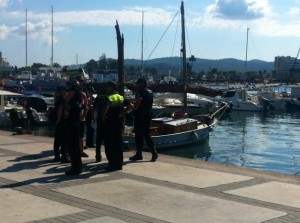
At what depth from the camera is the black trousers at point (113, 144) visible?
10227mm

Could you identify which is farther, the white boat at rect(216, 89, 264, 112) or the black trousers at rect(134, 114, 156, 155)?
the white boat at rect(216, 89, 264, 112)

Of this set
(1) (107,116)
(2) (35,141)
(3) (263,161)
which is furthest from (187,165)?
(3) (263,161)

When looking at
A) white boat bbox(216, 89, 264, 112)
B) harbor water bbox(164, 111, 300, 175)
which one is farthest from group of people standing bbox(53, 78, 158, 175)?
white boat bbox(216, 89, 264, 112)

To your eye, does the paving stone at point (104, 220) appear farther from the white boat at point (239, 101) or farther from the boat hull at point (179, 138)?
the white boat at point (239, 101)

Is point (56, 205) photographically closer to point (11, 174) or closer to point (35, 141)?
point (11, 174)

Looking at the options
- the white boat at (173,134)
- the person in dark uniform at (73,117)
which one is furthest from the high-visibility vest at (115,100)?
the white boat at (173,134)

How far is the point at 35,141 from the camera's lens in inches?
585

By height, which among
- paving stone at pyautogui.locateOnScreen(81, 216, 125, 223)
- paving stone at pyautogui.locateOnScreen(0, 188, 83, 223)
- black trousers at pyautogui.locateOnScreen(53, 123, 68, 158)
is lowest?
paving stone at pyautogui.locateOnScreen(81, 216, 125, 223)

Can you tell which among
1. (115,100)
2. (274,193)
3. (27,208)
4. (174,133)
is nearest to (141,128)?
(115,100)

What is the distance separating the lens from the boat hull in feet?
72.4

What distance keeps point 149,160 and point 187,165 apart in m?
1.03

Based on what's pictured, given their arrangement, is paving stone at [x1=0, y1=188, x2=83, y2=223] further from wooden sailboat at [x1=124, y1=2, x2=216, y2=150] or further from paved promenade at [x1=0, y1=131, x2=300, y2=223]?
wooden sailboat at [x1=124, y1=2, x2=216, y2=150]

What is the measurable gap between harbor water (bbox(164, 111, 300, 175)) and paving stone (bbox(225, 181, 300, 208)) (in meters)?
9.16

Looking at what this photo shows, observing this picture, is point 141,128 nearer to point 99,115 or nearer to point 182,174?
point 99,115
